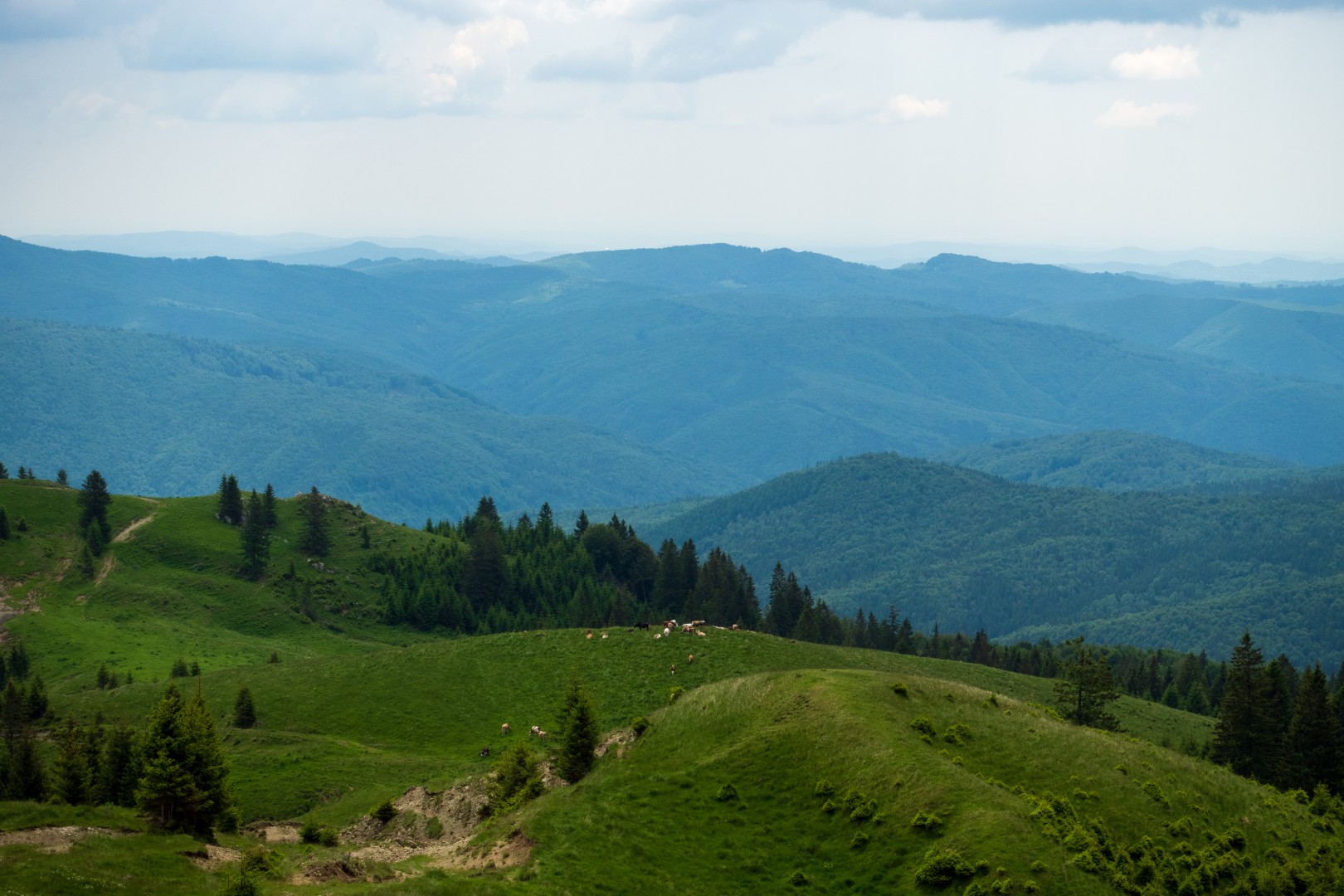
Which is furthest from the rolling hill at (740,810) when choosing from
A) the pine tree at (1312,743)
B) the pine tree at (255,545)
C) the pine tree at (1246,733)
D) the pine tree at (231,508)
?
the pine tree at (231,508)

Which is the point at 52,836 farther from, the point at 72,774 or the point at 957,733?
the point at 957,733

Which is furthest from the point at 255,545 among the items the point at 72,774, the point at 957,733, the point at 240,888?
the point at 957,733

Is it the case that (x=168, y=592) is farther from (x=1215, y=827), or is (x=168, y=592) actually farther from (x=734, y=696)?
(x=1215, y=827)

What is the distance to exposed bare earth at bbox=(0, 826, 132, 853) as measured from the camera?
37094 millimetres

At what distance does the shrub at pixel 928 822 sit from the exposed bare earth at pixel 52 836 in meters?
29.6

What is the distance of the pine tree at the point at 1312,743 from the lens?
6738 centimetres

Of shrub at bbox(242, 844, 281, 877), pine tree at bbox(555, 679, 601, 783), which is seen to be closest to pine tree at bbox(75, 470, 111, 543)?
pine tree at bbox(555, 679, 601, 783)

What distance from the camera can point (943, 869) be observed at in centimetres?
3672

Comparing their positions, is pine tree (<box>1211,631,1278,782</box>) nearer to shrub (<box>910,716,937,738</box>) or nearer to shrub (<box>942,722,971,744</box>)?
shrub (<box>942,722,971,744</box>)

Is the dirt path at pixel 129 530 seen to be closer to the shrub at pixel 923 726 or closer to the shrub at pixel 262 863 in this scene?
the shrub at pixel 262 863

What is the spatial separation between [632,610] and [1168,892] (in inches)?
4152

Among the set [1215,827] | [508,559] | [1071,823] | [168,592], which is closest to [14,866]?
[1071,823]

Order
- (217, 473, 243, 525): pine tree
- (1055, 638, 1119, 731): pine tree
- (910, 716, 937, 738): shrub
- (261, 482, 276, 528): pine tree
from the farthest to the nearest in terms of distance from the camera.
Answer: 1. (217, 473, 243, 525): pine tree
2. (261, 482, 276, 528): pine tree
3. (1055, 638, 1119, 731): pine tree
4. (910, 716, 937, 738): shrub

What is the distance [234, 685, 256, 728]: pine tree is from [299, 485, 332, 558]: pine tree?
199ft
